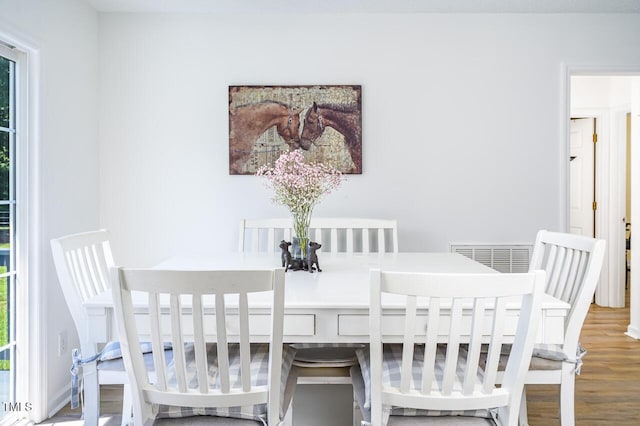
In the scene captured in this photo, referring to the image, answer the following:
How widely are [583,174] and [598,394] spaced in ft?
9.46

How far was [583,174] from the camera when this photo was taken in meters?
5.04

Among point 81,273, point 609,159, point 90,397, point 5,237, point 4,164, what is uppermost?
point 609,159

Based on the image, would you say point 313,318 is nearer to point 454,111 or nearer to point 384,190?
point 384,190

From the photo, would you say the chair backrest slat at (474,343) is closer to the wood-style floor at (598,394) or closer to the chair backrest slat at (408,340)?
the chair backrest slat at (408,340)

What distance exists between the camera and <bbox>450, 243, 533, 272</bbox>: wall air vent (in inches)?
135

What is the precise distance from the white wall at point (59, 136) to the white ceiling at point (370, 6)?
43cm

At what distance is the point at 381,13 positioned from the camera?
132 inches

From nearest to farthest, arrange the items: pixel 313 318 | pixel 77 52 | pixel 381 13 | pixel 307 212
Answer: pixel 313 318
pixel 307 212
pixel 77 52
pixel 381 13

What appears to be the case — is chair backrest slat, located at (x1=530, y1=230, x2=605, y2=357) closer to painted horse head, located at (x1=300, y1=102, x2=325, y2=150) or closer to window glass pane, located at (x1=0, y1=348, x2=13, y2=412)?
painted horse head, located at (x1=300, y1=102, x2=325, y2=150)

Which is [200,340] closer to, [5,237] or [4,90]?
[5,237]

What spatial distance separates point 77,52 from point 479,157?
2662 mm

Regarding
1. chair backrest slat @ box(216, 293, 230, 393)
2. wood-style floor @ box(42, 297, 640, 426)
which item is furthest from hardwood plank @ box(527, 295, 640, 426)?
chair backrest slat @ box(216, 293, 230, 393)

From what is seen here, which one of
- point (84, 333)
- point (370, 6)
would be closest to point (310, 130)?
point (370, 6)

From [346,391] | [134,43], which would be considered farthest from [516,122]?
[134,43]
